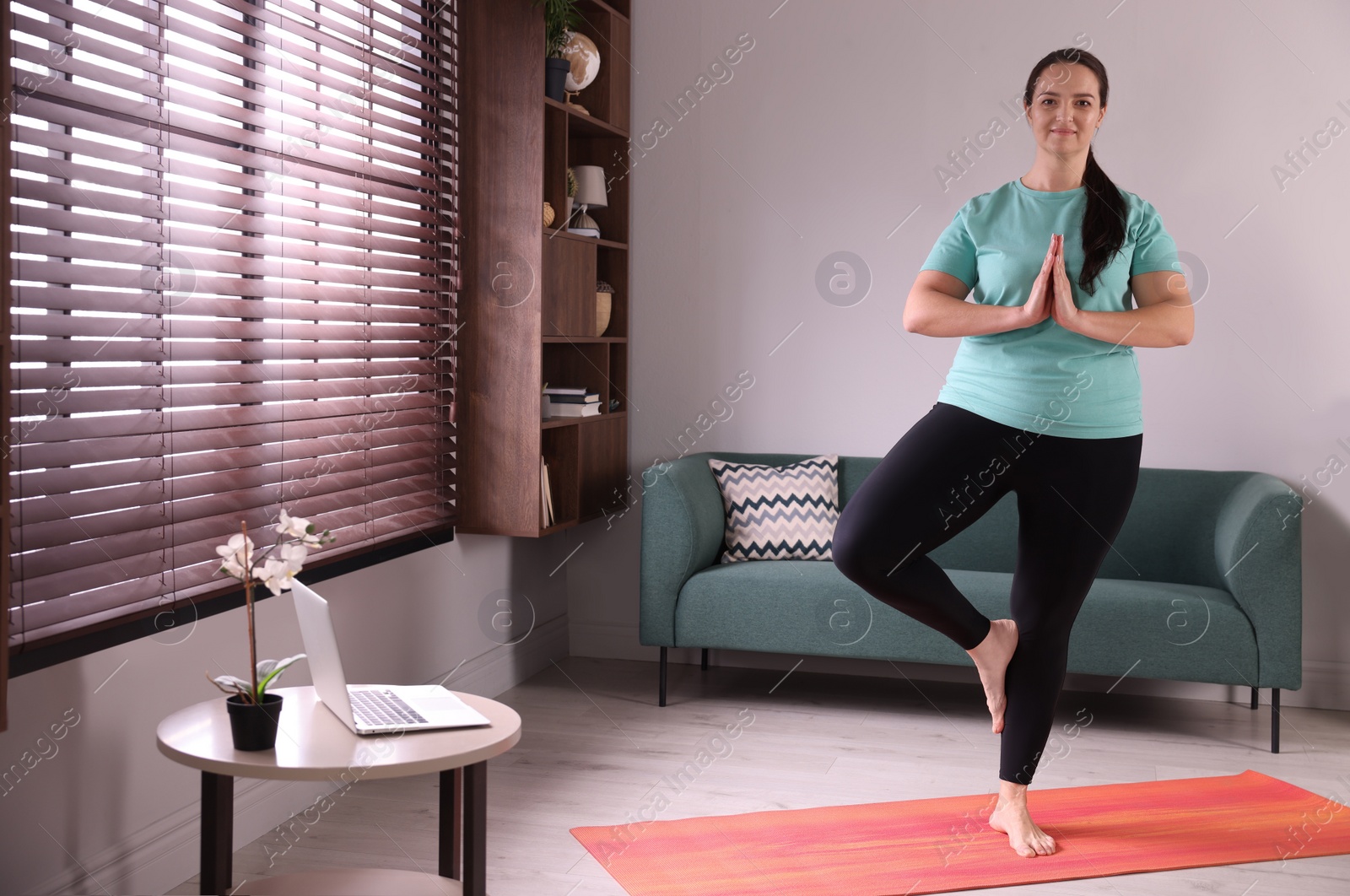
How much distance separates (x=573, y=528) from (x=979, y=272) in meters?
2.10

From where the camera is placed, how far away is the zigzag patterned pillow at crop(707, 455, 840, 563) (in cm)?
358

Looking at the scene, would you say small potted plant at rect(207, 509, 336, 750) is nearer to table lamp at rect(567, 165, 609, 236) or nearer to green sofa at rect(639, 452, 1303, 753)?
green sofa at rect(639, 452, 1303, 753)

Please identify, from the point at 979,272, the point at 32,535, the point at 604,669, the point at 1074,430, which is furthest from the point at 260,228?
the point at 604,669

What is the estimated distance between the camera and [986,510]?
215 cm

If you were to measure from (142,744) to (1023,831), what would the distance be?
167 centimetres

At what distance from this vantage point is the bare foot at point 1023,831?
230 centimetres

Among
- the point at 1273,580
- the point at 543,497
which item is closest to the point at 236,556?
the point at 543,497

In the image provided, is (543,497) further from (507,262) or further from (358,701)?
(358,701)

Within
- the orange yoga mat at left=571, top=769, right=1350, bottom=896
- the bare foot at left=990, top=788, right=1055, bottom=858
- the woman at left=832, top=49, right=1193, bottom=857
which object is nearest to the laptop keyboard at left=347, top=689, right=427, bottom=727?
the orange yoga mat at left=571, top=769, right=1350, bottom=896

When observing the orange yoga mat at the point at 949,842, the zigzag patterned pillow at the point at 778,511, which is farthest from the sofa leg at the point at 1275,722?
the zigzag patterned pillow at the point at 778,511

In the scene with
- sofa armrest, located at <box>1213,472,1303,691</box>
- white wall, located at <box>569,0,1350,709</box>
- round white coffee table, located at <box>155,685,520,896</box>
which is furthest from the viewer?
white wall, located at <box>569,0,1350,709</box>

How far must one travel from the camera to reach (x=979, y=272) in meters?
2.27

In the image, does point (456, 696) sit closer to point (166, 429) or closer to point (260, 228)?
point (166, 429)

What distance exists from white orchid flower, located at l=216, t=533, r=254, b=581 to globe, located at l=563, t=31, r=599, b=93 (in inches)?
88.9
